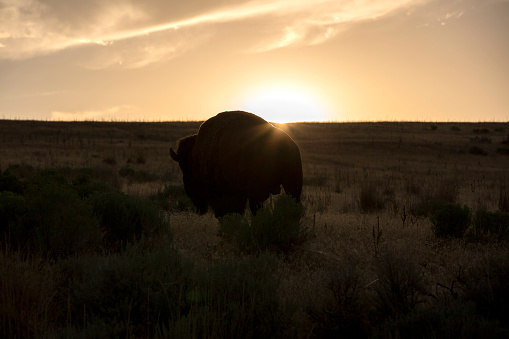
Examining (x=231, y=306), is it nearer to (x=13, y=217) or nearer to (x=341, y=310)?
(x=341, y=310)

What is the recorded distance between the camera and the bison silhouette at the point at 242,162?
6.26 m

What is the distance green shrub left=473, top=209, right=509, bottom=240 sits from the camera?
6656 mm

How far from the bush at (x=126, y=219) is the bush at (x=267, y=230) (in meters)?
0.99

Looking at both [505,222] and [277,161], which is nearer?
[277,161]

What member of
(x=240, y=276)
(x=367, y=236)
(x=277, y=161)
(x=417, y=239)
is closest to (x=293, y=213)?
(x=277, y=161)

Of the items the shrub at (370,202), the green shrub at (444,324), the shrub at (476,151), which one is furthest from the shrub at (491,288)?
the shrub at (476,151)

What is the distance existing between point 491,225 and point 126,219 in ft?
17.6

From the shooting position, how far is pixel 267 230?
571cm

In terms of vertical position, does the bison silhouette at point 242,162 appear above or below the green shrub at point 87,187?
above

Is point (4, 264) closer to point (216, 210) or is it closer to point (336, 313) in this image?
point (336, 313)

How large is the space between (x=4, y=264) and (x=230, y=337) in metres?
2.07

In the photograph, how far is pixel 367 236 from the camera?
677cm

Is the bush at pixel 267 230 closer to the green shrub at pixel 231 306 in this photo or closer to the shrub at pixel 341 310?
the green shrub at pixel 231 306

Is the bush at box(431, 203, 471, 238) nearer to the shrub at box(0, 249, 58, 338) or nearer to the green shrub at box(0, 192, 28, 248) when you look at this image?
the shrub at box(0, 249, 58, 338)
